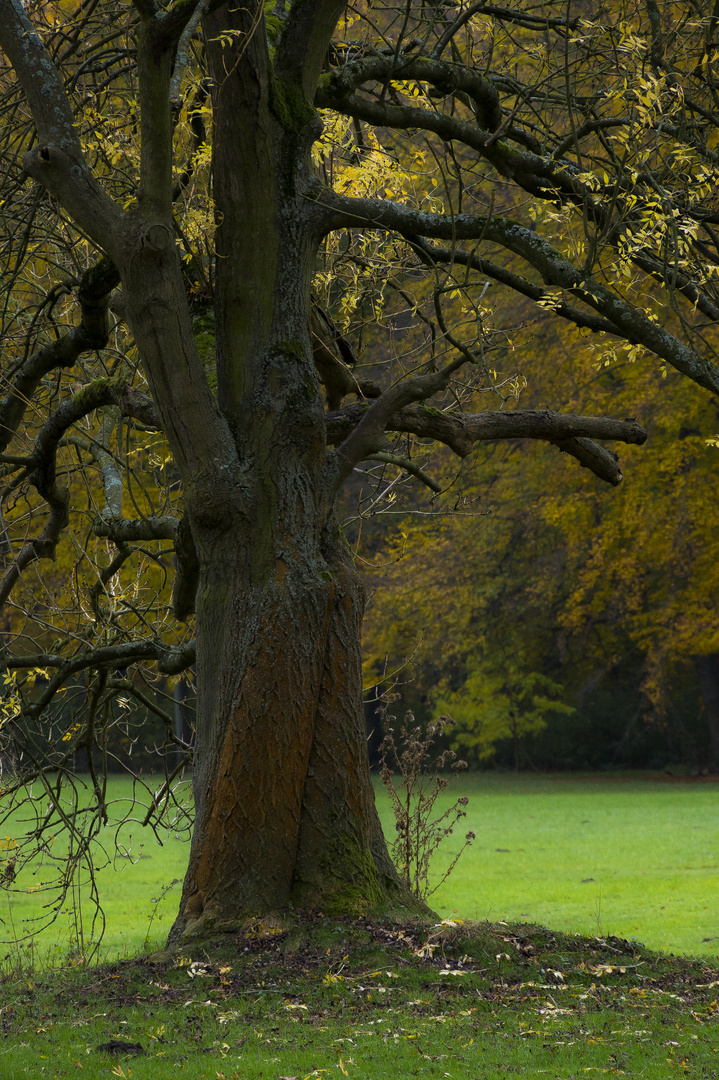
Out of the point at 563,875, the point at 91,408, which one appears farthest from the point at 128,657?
the point at 563,875

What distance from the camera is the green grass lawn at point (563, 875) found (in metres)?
10.6

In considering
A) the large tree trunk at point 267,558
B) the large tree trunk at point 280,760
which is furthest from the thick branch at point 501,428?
the large tree trunk at point 280,760

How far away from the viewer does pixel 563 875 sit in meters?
14.1

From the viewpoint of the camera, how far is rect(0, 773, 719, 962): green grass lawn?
10.6m

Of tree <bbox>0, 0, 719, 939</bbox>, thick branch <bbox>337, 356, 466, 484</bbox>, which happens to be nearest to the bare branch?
tree <bbox>0, 0, 719, 939</bbox>

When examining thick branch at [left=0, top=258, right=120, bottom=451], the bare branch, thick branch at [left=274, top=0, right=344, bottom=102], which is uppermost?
thick branch at [left=274, top=0, right=344, bottom=102]

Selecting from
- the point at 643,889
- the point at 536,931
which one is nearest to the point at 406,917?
the point at 536,931

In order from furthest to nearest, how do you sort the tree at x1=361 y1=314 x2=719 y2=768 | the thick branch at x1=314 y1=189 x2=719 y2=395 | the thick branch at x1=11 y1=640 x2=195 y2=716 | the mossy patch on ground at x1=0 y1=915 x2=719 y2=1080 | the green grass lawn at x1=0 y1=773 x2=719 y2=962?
the tree at x1=361 y1=314 x2=719 y2=768 → the green grass lawn at x1=0 y1=773 x2=719 y2=962 → the thick branch at x1=11 y1=640 x2=195 y2=716 → the thick branch at x1=314 y1=189 x2=719 y2=395 → the mossy patch on ground at x1=0 y1=915 x2=719 y2=1080

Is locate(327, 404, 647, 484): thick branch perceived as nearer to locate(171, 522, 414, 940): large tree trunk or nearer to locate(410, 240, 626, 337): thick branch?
locate(410, 240, 626, 337): thick branch

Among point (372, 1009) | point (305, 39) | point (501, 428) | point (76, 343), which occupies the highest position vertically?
point (305, 39)

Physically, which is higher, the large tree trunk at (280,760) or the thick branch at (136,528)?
the thick branch at (136,528)

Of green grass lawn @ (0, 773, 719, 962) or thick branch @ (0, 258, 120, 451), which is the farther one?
green grass lawn @ (0, 773, 719, 962)

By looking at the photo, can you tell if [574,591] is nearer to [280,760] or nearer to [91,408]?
[91,408]

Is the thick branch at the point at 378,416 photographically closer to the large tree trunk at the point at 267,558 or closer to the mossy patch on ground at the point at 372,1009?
the large tree trunk at the point at 267,558
